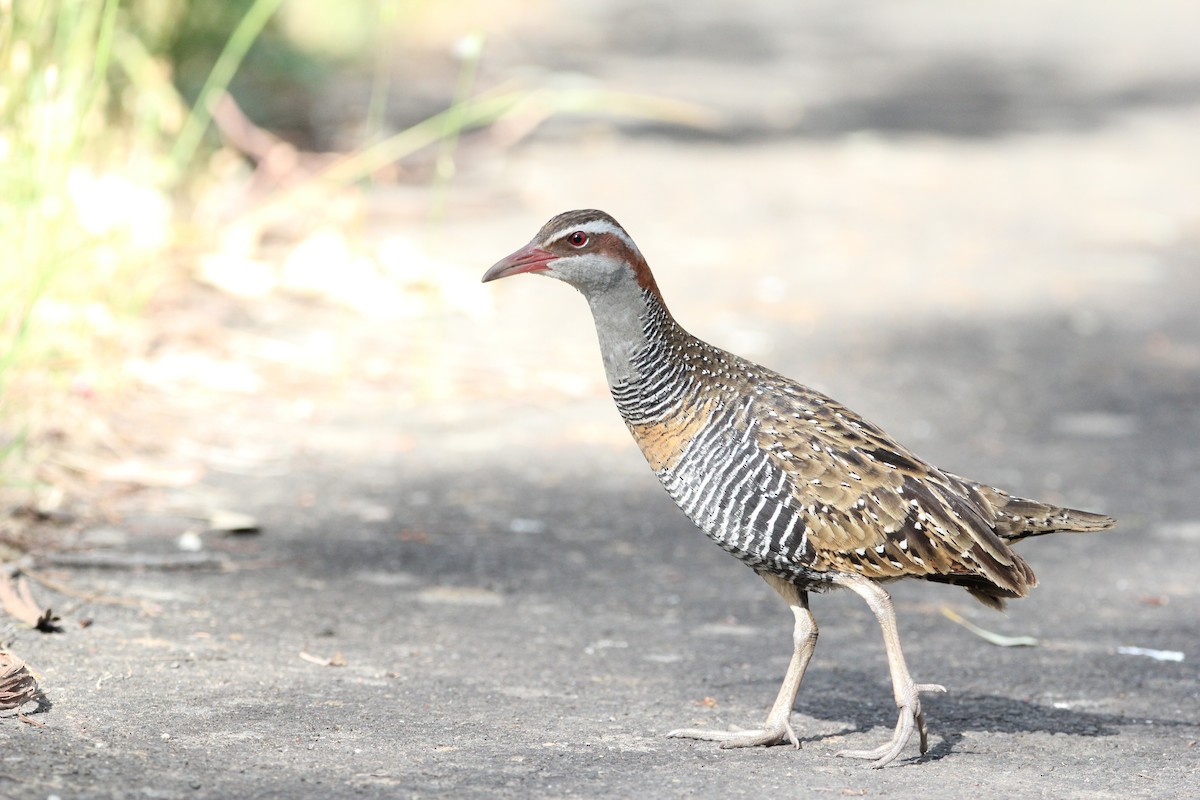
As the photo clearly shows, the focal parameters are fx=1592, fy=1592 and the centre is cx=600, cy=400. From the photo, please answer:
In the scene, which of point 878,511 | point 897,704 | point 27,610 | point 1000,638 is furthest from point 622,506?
point 27,610

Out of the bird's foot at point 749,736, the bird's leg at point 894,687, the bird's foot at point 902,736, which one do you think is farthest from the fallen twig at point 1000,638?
the bird's foot at point 749,736

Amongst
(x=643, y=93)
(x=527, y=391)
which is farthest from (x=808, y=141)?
(x=527, y=391)

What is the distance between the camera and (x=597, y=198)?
11.6 m

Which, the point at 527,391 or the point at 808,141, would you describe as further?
the point at 808,141

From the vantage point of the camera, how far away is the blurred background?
6.75m

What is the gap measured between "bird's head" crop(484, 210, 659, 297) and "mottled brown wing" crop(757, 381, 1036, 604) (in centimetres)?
56

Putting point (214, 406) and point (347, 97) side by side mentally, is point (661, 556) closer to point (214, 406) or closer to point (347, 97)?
point (214, 406)

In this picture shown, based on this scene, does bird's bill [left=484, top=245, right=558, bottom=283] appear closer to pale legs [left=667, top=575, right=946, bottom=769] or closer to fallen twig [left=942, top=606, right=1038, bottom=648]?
pale legs [left=667, top=575, right=946, bottom=769]

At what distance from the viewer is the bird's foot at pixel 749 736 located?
174 inches

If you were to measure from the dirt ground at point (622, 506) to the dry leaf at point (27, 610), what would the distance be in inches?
1.9

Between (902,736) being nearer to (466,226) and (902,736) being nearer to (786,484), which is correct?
(786,484)

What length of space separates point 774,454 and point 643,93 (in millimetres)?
11020

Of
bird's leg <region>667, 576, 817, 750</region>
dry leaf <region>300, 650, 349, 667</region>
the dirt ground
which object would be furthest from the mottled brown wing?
dry leaf <region>300, 650, 349, 667</region>

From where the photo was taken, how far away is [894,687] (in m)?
4.43
